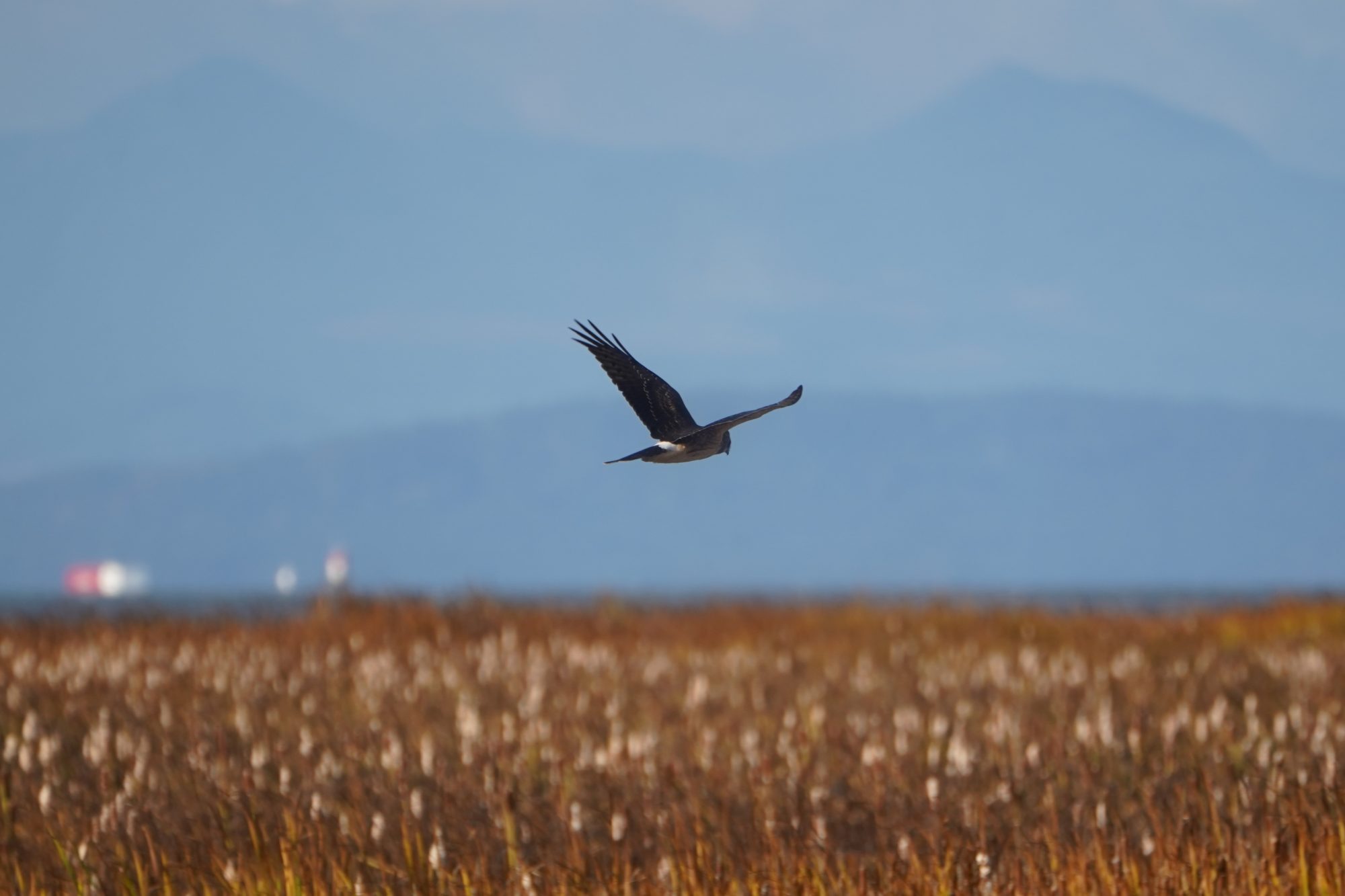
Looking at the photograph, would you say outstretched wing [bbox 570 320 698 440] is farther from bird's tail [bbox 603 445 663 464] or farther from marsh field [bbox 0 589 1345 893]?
marsh field [bbox 0 589 1345 893]

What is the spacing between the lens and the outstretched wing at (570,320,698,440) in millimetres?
2225

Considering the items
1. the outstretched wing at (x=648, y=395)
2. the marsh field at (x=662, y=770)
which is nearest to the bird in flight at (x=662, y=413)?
the outstretched wing at (x=648, y=395)

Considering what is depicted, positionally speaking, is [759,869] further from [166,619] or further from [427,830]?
[166,619]

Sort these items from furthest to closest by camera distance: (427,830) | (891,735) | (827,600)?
(827,600), (891,735), (427,830)

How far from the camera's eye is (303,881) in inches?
212

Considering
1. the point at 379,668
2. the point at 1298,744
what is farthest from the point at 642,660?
the point at 1298,744

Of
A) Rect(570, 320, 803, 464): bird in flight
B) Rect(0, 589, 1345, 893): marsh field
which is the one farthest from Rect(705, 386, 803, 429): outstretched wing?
Rect(0, 589, 1345, 893): marsh field

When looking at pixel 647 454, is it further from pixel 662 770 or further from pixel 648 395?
pixel 662 770

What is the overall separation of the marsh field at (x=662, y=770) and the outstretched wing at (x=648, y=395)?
116 inches

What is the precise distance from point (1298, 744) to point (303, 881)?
5.40 m

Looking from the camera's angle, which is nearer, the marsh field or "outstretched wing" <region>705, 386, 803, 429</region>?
"outstretched wing" <region>705, 386, 803, 429</region>

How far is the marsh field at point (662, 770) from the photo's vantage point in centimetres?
545

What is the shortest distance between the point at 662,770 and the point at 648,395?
5.12m

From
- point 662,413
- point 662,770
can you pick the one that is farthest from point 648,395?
point 662,770
